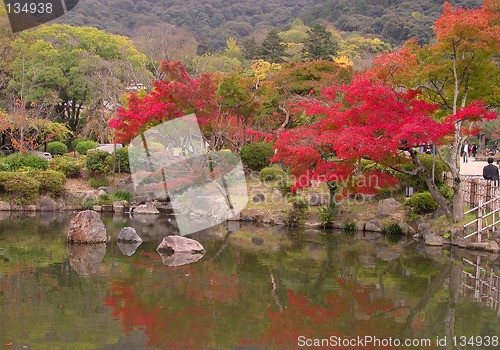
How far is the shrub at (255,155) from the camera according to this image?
23.3 metres

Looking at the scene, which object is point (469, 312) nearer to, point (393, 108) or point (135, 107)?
point (393, 108)

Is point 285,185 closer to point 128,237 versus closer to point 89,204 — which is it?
point 128,237

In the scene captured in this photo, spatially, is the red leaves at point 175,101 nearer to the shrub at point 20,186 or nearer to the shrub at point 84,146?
the shrub at point 20,186

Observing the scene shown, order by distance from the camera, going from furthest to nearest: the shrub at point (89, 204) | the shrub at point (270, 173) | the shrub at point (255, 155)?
the shrub at point (255, 155) < the shrub at point (270, 173) < the shrub at point (89, 204)

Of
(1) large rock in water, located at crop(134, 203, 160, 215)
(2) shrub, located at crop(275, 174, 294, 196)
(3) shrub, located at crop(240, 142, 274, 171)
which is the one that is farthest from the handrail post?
(1) large rock in water, located at crop(134, 203, 160, 215)

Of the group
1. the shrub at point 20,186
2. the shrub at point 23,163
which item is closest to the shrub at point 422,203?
the shrub at point 20,186

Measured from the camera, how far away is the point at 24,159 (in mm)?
22516

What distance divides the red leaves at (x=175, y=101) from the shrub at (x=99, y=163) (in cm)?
431

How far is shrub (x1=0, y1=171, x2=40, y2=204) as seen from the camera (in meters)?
20.0

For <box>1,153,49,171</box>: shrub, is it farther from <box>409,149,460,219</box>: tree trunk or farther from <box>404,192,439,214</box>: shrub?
<box>409,149,460,219</box>: tree trunk

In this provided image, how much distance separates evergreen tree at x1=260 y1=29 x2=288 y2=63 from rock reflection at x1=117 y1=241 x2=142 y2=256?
2839 centimetres

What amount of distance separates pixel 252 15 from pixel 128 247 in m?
67.6

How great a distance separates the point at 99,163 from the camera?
23031mm

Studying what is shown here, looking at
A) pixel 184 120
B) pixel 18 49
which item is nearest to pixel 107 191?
pixel 184 120
